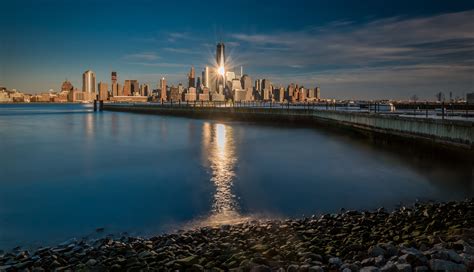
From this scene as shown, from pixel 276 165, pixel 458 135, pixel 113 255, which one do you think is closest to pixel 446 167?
pixel 458 135

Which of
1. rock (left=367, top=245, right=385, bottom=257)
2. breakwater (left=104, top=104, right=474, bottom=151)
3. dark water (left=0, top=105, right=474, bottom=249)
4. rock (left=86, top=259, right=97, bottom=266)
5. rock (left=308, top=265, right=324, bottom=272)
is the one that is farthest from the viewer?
breakwater (left=104, top=104, right=474, bottom=151)

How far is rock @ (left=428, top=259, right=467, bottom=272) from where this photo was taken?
5.12m

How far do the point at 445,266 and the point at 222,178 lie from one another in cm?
1199

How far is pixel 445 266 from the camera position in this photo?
16.9 ft

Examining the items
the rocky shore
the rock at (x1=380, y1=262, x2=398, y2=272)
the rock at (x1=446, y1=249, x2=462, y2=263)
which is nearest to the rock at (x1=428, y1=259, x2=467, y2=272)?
the rocky shore

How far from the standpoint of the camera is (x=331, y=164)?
20.6 metres

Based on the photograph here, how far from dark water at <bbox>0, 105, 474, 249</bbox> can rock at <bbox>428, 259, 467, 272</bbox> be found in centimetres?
577

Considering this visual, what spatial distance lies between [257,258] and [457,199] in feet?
30.4

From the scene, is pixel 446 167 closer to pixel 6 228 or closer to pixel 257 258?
pixel 257 258

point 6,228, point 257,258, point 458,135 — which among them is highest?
point 458,135

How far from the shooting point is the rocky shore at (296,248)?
228 inches

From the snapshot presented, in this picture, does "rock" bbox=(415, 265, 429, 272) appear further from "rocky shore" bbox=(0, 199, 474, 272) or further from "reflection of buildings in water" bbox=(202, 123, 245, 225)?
"reflection of buildings in water" bbox=(202, 123, 245, 225)

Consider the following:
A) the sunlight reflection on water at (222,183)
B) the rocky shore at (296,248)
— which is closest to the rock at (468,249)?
the rocky shore at (296,248)

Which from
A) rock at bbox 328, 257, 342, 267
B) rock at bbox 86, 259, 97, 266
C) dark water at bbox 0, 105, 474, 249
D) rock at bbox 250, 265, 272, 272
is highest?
rock at bbox 250, 265, 272, 272
